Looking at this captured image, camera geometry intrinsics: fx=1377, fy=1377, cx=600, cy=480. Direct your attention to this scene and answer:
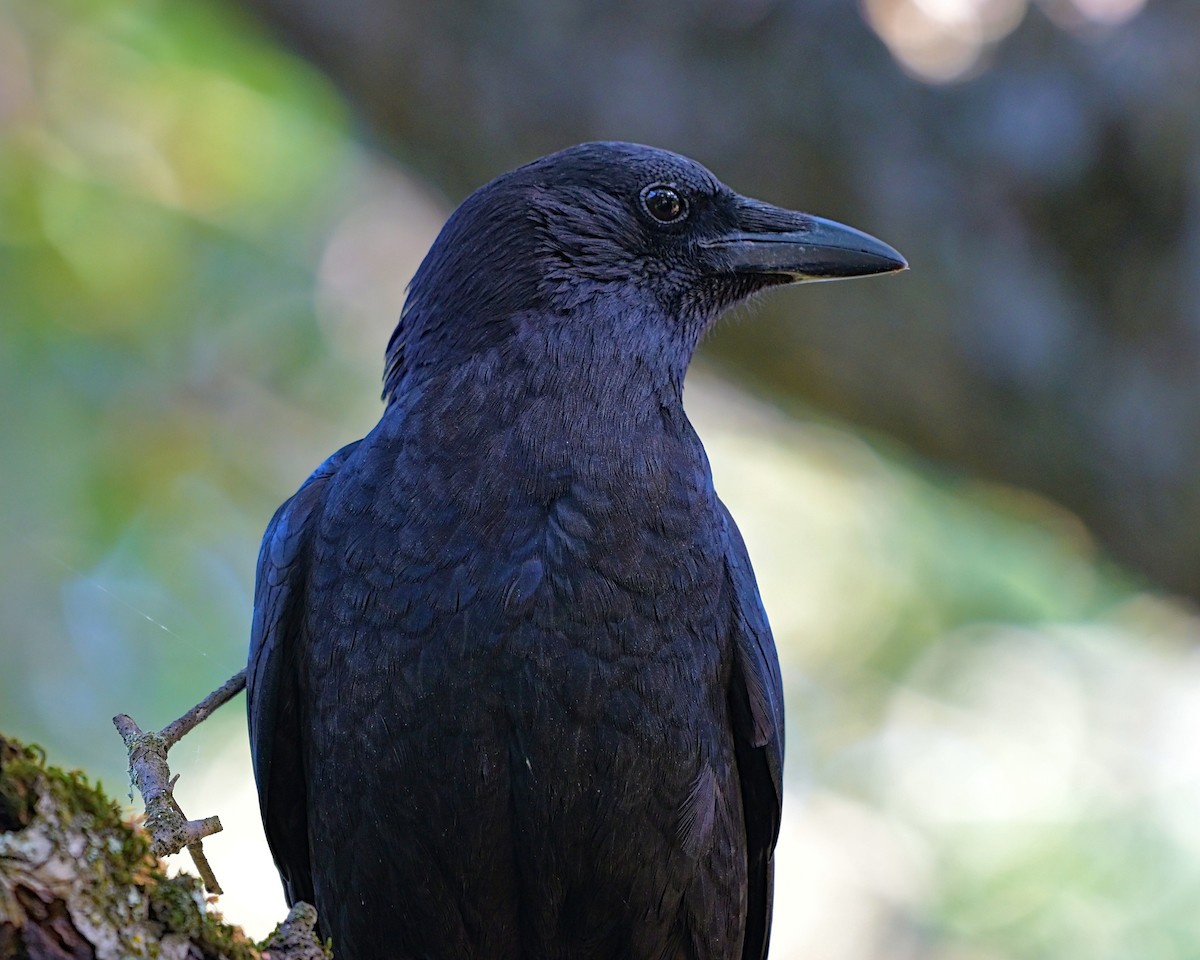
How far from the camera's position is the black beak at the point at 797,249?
3.66 meters

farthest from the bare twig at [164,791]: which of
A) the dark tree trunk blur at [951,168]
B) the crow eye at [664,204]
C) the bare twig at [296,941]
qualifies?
the dark tree trunk blur at [951,168]

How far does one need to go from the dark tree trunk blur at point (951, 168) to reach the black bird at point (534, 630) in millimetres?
2193

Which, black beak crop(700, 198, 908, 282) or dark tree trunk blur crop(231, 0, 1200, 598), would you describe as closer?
black beak crop(700, 198, 908, 282)

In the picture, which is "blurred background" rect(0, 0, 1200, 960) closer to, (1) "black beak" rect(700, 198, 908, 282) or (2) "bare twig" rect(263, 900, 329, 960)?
(2) "bare twig" rect(263, 900, 329, 960)

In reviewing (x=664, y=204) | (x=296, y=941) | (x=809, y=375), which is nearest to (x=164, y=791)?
(x=296, y=941)

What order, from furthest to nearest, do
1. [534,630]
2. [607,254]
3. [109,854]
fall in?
[607,254] < [534,630] < [109,854]

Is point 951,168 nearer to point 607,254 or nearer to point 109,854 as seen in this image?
point 607,254

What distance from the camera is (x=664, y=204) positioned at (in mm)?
3605

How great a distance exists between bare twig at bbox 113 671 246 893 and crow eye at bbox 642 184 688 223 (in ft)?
5.37

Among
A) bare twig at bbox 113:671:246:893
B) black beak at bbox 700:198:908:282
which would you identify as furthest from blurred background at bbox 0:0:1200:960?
black beak at bbox 700:198:908:282

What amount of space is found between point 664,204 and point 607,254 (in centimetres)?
23

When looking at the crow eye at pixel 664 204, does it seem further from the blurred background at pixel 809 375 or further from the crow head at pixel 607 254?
the blurred background at pixel 809 375

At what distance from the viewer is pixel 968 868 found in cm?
855

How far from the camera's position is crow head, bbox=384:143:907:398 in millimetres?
3455
